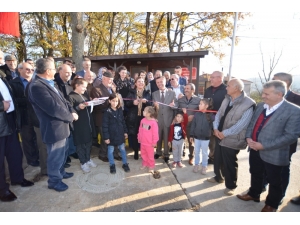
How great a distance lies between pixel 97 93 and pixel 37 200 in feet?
7.07

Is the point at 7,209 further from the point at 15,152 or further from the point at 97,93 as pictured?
the point at 97,93

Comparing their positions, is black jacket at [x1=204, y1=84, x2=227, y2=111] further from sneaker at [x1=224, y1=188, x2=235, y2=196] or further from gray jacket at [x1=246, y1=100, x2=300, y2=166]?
sneaker at [x1=224, y1=188, x2=235, y2=196]

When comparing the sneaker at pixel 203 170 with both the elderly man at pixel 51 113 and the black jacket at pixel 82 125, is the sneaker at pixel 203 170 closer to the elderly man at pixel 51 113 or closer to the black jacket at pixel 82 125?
the black jacket at pixel 82 125

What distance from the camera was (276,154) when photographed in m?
2.33

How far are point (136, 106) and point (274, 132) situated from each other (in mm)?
2703

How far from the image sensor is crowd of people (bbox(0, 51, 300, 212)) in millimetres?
2375

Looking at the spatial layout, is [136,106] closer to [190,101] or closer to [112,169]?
[190,101]

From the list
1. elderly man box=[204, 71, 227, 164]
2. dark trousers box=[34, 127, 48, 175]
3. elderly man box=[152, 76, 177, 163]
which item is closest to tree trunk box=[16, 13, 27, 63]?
dark trousers box=[34, 127, 48, 175]

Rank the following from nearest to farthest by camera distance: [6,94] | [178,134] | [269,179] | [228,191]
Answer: [269,179] → [6,94] → [228,191] → [178,134]

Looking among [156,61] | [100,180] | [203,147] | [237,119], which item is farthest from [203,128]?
[156,61]

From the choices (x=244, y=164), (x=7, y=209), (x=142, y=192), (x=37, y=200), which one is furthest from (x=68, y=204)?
(x=244, y=164)

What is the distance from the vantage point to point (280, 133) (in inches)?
89.8

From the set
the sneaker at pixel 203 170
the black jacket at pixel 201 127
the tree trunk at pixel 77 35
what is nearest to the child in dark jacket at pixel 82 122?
the black jacket at pixel 201 127

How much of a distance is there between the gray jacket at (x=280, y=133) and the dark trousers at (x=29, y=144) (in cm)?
442
